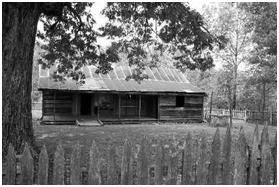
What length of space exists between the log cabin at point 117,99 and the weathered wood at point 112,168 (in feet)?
50.3

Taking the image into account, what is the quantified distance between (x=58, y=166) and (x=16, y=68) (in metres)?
2.77

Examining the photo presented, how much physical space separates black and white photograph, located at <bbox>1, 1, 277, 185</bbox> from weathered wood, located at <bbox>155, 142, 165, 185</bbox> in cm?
1

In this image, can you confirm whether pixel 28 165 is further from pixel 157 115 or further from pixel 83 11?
pixel 157 115

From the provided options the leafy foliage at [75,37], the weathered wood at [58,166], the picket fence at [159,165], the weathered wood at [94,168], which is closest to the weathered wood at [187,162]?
the picket fence at [159,165]


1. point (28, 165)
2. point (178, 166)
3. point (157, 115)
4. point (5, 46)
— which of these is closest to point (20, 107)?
point (5, 46)

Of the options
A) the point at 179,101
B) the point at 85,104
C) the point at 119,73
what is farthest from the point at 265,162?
the point at 85,104

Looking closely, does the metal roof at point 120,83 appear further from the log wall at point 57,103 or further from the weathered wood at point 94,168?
the weathered wood at point 94,168

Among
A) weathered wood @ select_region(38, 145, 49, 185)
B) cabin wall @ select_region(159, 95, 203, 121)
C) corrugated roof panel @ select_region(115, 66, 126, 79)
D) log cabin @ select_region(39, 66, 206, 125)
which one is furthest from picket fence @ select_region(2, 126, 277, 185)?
corrugated roof panel @ select_region(115, 66, 126, 79)

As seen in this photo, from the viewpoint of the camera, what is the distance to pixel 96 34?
1148cm

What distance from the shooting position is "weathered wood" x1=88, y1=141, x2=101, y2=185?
12.9 ft

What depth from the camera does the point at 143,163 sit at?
161 inches

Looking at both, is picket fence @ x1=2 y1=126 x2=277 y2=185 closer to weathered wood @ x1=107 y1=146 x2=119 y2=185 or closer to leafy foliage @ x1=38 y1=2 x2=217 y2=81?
weathered wood @ x1=107 y1=146 x2=119 y2=185

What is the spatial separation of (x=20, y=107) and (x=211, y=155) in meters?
4.07

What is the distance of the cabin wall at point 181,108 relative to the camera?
920 inches
